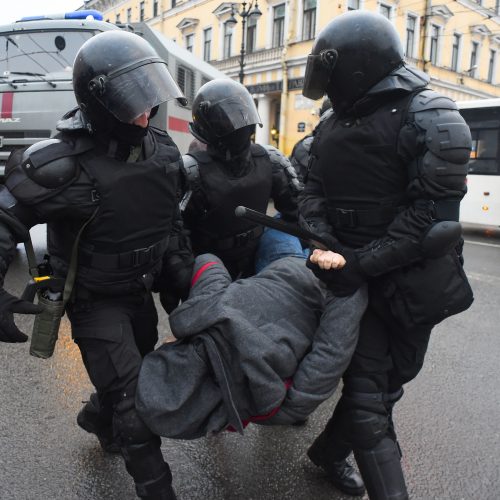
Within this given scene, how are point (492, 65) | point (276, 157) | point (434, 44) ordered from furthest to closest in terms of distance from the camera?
1. point (492, 65)
2. point (434, 44)
3. point (276, 157)

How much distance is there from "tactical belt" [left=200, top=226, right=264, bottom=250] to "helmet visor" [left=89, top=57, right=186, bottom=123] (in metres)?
0.87

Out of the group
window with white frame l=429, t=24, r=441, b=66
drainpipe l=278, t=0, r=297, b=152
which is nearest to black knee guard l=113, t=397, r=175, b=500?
drainpipe l=278, t=0, r=297, b=152

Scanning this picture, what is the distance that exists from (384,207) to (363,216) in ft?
0.27

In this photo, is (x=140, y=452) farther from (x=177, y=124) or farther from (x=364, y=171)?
(x=177, y=124)

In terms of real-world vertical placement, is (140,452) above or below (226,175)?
below

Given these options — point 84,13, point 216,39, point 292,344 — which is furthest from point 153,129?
point 216,39

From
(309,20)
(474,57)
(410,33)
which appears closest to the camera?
(309,20)

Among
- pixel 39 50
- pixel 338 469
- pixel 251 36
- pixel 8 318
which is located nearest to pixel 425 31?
pixel 251 36

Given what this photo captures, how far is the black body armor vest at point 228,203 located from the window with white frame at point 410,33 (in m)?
24.9

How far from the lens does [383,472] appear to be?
185cm

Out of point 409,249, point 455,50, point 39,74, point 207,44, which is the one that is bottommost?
point 207,44

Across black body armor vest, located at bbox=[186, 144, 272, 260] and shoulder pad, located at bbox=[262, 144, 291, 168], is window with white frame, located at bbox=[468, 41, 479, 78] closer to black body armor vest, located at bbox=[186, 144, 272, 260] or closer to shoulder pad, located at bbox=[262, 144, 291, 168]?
shoulder pad, located at bbox=[262, 144, 291, 168]

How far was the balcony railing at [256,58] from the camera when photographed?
80.1ft

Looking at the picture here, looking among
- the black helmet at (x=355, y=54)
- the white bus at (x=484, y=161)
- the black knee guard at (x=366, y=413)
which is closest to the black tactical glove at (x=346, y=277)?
the black knee guard at (x=366, y=413)
